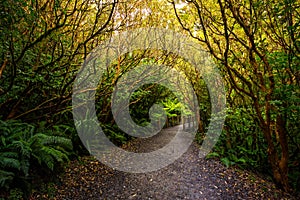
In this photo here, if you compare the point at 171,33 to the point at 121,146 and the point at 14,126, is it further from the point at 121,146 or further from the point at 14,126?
the point at 14,126

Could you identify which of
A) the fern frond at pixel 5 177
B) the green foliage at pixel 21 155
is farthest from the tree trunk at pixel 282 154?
the fern frond at pixel 5 177

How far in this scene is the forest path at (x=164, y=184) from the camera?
137 inches

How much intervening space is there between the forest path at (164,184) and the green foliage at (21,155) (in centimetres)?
36

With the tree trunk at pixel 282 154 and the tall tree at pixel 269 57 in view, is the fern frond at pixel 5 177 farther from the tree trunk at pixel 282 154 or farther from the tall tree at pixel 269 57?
the tree trunk at pixel 282 154

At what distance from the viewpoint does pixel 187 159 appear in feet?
17.6

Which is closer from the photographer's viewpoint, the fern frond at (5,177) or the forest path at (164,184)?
the fern frond at (5,177)

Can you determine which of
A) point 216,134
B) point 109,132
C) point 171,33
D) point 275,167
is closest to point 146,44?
point 171,33

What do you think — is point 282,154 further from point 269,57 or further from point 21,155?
point 21,155

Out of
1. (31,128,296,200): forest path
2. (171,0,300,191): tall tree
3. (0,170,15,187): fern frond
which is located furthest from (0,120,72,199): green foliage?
(171,0,300,191): tall tree

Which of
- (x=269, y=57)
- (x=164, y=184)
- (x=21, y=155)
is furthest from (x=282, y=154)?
(x=21, y=155)

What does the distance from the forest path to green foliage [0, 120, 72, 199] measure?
0.36 m

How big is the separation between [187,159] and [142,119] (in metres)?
4.61

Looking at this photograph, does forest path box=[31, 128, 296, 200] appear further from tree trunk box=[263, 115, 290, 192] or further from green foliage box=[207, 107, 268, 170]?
green foliage box=[207, 107, 268, 170]

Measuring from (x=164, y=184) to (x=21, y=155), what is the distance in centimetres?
235
